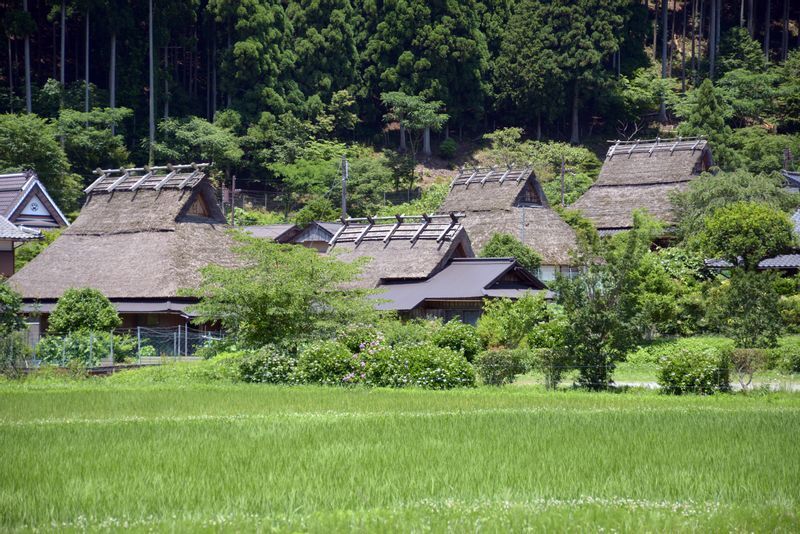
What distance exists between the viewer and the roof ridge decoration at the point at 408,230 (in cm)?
3625

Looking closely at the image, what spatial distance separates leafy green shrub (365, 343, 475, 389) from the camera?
21078mm

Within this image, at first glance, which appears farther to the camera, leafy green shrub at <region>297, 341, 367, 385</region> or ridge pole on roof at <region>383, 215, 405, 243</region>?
ridge pole on roof at <region>383, 215, 405, 243</region>

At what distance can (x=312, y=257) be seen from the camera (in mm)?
25031

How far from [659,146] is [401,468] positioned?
147ft

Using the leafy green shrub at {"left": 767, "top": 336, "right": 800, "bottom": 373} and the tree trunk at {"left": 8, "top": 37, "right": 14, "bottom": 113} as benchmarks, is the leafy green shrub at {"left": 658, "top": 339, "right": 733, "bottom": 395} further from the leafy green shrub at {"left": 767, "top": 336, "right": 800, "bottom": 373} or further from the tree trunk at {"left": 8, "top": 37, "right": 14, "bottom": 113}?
the tree trunk at {"left": 8, "top": 37, "right": 14, "bottom": 113}

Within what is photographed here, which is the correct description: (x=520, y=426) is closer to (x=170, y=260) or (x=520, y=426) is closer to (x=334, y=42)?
(x=170, y=260)

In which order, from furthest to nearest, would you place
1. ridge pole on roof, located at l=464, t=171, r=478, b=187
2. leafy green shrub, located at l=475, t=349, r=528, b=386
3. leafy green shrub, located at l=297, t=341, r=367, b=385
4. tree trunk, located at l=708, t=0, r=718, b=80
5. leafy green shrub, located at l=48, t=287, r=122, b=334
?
tree trunk, located at l=708, t=0, r=718, b=80, ridge pole on roof, located at l=464, t=171, r=478, b=187, leafy green shrub, located at l=48, t=287, r=122, b=334, leafy green shrub, located at l=297, t=341, r=367, b=385, leafy green shrub, located at l=475, t=349, r=528, b=386

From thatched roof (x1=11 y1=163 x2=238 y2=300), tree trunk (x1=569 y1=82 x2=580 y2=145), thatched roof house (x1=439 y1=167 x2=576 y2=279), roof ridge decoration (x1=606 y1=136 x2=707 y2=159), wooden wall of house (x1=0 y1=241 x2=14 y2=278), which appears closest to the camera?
thatched roof (x1=11 y1=163 x2=238 y2=300)

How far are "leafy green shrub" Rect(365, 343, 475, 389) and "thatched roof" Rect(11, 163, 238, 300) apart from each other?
1145 cm

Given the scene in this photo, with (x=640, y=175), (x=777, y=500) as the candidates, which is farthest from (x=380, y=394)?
(x=640, y=175)

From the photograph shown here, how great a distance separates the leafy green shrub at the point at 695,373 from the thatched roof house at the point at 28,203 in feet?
95.9

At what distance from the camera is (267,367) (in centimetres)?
2269

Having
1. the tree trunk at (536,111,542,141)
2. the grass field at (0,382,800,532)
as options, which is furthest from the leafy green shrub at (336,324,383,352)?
the tree trunk at (536,111,542,141)

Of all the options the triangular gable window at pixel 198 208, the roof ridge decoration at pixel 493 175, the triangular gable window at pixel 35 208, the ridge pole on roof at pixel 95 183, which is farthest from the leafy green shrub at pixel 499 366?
the triangular gable window at pixel 35 208
